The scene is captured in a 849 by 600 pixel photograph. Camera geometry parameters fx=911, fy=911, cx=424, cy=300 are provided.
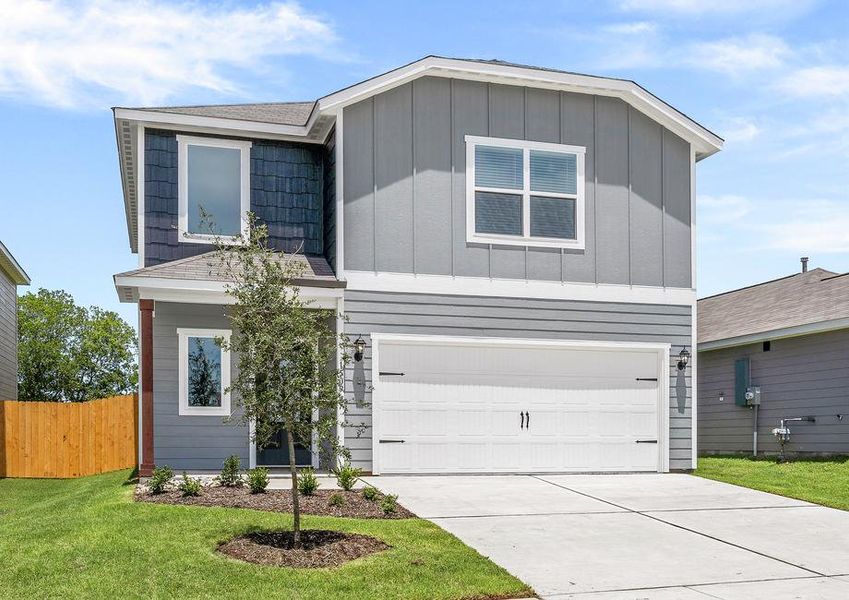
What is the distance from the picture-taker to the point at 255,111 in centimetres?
1527

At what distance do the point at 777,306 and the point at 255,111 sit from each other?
1186 centimetres

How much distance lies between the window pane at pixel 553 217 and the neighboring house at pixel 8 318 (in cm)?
1265

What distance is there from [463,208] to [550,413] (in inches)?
138

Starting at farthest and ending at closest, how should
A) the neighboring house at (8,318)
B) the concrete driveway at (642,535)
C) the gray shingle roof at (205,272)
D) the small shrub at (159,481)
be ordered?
the neighboring house at (8,318) → the gray shingle roof at (205,272) → the small shrub at (159,481) → the concrete driveway at (642,535)

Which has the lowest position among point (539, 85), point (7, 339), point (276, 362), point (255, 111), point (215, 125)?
point (276, 362)

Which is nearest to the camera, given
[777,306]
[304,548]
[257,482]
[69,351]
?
[304,548]

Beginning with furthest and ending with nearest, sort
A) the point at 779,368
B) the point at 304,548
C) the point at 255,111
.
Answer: the point at 779,368, the point at 255,111, the point at 304,548

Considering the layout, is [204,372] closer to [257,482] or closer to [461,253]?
[257,482]

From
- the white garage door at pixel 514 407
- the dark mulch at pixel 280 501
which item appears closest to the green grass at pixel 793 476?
the white garage door at pixel 514 407

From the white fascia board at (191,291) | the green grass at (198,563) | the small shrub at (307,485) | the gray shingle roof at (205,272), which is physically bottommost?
the green grass at (198,563)

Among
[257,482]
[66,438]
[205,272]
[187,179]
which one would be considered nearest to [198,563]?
[257,482]

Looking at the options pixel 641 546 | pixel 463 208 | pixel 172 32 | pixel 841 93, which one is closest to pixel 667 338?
pixel 463 208

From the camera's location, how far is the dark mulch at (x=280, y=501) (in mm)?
9875

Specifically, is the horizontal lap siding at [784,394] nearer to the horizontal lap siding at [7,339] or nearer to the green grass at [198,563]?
the green grass at [198,563]
